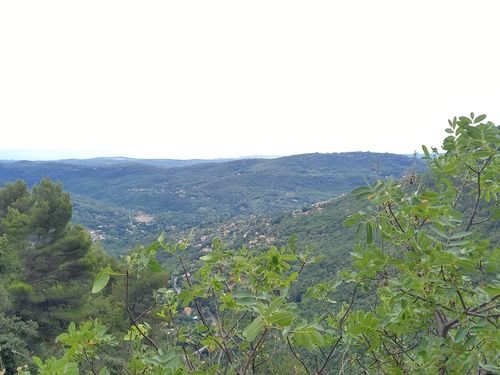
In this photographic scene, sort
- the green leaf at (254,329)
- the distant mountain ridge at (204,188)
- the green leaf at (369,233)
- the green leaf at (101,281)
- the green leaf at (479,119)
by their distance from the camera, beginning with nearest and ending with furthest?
the green leaf at (254,329) → the green leaf at (101,281) → the green leaf at (369,233) → the green leaf at (479,119) → the distant mountain ridge at (204,188)

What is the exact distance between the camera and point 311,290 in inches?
73.9

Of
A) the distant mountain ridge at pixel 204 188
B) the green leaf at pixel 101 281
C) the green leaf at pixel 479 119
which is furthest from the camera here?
the distant mountain ridge at pixel 204 188

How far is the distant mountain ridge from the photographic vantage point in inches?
2709

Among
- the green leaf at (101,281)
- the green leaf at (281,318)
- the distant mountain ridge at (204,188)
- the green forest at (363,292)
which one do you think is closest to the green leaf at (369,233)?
the green forest at (363,292)

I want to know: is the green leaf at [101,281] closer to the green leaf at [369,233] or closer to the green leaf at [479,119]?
the green leaf at [369,233]

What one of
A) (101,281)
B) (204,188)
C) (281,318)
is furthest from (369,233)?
(204,188)

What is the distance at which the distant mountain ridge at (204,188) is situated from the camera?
68.8 metres

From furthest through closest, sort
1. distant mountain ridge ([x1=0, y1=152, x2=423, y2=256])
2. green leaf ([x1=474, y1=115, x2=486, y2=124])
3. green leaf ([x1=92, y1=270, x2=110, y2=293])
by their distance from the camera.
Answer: distant mountain ridge ([x1=0, y1=152, x2=423, y2=256]) < green leaf ([x1=474, y1=115, x2=486, y2=124]) < green leaf ([x1=92, y1=270, x2=110, y2=293])

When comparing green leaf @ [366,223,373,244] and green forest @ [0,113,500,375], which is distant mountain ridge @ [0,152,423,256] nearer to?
green forest @ [0,113,500,375]

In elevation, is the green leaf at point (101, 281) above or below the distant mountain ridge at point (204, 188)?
above

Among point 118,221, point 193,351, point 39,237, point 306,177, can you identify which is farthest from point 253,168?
point 193,351

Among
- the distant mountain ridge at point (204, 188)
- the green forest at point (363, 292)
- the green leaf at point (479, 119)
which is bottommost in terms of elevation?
the distant mountain ridge at point (204, 188)

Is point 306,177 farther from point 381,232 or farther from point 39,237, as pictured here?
point 381,232

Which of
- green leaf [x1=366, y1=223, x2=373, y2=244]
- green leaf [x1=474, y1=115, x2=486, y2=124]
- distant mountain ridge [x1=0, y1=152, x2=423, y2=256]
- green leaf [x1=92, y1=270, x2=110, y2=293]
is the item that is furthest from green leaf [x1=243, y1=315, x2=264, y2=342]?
distant mountain ridge [x1=0, y1=152, x2=423, y2=256]
